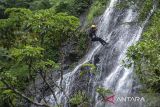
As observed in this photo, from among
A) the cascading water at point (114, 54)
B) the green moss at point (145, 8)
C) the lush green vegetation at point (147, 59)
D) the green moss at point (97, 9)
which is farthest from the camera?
the green moss at point (97, 9)

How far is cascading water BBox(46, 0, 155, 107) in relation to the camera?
15.2 metres

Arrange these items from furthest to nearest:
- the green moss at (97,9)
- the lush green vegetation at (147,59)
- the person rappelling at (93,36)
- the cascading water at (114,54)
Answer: the green moss at (97,9) < the person rappelling at (93,36) < the cascading water at (114,54) < the lush green vegetation at (147,59)

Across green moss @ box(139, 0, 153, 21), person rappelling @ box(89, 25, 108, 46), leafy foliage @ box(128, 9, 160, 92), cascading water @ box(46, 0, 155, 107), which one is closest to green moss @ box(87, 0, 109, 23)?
cascading water @ box(46, 0, 155, 107)

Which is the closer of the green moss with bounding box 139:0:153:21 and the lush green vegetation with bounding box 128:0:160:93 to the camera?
the lush green vegetation with bounding box 128:0:160:93

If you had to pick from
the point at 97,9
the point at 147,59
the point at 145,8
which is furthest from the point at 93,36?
the point at 147,59

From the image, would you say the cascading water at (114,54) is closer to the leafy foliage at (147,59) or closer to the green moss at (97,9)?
the green moss at (97,9)

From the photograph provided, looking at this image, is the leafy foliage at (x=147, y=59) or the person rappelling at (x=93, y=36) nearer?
the leafy foliage at (x=147, y=59)

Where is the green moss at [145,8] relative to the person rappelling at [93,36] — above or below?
above

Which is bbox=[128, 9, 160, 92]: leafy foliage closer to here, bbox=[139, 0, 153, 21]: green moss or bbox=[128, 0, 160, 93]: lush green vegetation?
bbox=[128, 0, 160, 93]: lush green vegetation

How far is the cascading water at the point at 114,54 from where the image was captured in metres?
15.2

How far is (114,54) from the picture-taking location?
54.9ft

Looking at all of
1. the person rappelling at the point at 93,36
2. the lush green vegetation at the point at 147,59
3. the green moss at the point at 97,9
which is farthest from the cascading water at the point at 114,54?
the lush green vegetation at the point at 147,59

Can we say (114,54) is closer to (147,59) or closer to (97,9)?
(97,9)

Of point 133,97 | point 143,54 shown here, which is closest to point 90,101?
point 133,97
